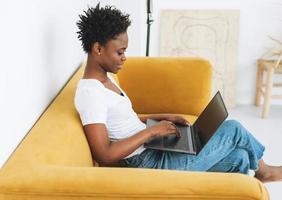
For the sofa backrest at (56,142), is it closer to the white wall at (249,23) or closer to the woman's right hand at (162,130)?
the woman's right hand at (162,130)

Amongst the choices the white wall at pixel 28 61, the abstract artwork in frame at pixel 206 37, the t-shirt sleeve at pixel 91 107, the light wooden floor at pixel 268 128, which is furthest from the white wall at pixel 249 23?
the t-shirt sleeve at pixel 91 107

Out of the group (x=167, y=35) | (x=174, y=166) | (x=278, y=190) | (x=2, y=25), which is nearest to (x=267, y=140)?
(x=278, y=190)

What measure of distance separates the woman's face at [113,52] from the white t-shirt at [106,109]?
8 cm

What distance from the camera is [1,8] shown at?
115 cm

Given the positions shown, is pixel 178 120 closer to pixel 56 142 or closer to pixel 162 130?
pixel 162 130

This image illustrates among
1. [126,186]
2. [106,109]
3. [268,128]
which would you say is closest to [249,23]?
[268,128]

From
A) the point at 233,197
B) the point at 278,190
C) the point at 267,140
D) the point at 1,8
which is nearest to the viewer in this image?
the point at 233,197

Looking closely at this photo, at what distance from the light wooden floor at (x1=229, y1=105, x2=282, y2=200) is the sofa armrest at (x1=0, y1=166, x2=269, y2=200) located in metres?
1.36

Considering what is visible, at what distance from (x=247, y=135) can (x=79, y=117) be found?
0.74 metres

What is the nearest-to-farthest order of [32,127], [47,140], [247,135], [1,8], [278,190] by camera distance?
[1,8], [47,140], [32,127], [247,135], [278,190]

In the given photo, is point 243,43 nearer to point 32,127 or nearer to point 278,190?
point 278,190

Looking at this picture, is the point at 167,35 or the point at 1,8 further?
the point at 167,35

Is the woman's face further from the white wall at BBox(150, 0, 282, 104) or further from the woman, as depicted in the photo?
the white wall at BBox(150, 0, 282, 104)

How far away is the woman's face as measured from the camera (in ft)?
5.21
